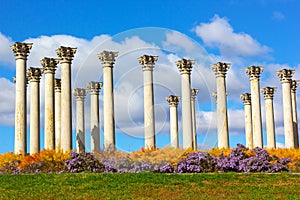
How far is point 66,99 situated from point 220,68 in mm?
16212

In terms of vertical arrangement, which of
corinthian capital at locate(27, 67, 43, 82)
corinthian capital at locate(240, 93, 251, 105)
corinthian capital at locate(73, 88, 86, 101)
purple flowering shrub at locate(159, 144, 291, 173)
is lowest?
purple flowering shrub at locate(159, 144, 291, 173)

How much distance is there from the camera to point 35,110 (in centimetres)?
5225

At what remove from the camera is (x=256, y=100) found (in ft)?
188

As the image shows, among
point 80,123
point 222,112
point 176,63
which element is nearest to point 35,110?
point 80,123

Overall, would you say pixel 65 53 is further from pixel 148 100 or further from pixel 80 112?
pixel 80 112

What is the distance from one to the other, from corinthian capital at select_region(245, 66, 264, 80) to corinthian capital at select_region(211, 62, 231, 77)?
2843mm

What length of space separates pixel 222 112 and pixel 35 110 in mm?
18351

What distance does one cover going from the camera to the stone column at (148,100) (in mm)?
52375

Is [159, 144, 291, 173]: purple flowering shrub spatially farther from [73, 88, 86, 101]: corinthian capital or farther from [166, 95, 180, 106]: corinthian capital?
[166, 95, 180, 106]: corinthian capital

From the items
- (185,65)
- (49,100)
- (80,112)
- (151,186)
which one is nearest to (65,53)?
(49,100)

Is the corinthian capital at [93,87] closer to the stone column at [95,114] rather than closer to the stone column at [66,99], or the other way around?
the stone column at [95,114]

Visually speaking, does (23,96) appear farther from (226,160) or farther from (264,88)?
(264,88)

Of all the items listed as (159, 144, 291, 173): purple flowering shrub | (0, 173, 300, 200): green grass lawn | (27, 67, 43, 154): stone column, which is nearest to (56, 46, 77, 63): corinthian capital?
(27, 67, 43, 154): stone column

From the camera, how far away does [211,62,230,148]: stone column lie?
54.7m
